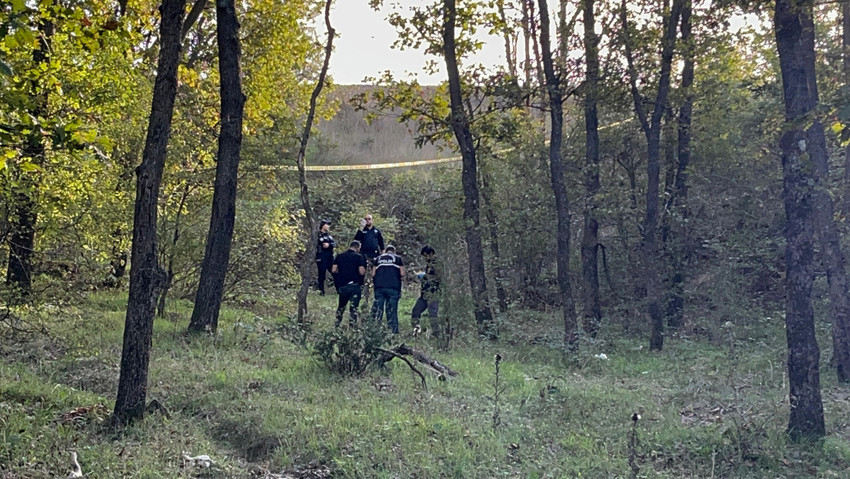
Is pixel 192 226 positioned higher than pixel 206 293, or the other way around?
pixel 192 226

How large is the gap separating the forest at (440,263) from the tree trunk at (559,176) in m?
0.06

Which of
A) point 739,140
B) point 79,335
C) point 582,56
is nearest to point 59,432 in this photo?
point 79,335

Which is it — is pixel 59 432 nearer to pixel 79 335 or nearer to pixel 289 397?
pixel 289 397

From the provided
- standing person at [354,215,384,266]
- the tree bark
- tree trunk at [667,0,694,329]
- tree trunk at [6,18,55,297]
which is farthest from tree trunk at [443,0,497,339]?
tree trunk at [6,18,55,297]

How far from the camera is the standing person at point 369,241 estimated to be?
49.4 feet

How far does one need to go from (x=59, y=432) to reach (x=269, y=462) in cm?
190

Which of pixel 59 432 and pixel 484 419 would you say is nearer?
pixel 59 432

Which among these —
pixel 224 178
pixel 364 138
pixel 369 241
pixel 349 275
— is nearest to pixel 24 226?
pixel 224 178

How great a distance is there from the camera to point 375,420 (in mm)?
7230

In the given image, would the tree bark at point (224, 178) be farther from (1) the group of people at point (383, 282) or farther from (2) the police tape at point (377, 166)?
(2) the police tape at point (377, 166)

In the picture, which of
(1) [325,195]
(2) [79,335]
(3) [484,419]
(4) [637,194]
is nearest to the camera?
(3) [484,419]

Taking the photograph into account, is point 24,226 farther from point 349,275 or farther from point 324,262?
point 324,262

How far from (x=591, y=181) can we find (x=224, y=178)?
8.67 meters

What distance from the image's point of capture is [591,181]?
638 inches
